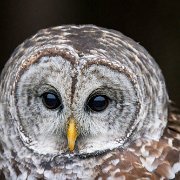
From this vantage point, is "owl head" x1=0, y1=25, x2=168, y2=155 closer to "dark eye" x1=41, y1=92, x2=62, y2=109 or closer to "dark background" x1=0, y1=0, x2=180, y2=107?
"dark eye" x1=41, y1=92, x2=62, y2=109

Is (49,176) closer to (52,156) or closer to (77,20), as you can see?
(52,156)

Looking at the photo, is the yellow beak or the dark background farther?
the dark background

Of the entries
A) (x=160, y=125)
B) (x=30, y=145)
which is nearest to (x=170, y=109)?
(x=160, y=125)

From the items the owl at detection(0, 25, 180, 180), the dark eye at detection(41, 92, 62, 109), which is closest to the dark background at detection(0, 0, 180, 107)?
the owl at detection(0, 25, 180, 180)

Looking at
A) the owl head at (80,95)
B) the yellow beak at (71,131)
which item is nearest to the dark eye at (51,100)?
the owl head at (80,95)

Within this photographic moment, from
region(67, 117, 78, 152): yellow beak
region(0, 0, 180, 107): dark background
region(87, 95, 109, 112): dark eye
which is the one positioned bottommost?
region(0, 0, 180, 107): dark background

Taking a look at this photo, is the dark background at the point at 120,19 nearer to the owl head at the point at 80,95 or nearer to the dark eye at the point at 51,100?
the owl head at the point at 80,95

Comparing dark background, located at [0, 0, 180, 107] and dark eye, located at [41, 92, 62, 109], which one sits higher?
dark eye, located at [41, 92, 62, 109]

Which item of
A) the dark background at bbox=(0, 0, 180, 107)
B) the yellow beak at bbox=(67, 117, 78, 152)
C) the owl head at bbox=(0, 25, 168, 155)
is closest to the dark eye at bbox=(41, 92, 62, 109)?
the owl head at bbox=(0, 25, 168, 155)
